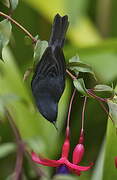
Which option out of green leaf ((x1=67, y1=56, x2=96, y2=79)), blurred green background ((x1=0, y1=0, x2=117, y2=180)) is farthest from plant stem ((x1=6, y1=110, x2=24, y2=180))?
green leaf ((x1=67, y1=56, x2=96, y2=79))

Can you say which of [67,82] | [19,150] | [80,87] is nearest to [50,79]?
[80,87]

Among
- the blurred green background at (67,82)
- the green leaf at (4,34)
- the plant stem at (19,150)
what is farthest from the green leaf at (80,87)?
the blurred green background at (67,82)

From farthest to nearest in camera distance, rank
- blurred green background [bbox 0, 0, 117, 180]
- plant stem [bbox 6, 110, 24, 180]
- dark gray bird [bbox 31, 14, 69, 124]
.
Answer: blurred green background [bbox 0, 0, 117, 180]
plant stem [bbox 6, 110, 24, 180]
dark gray bird [bbox 31, 14, 69, 124]

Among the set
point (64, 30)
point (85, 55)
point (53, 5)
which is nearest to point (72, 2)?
point (53, 5)

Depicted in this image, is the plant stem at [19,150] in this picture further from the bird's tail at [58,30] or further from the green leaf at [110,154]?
the bird's tail at [58,30]

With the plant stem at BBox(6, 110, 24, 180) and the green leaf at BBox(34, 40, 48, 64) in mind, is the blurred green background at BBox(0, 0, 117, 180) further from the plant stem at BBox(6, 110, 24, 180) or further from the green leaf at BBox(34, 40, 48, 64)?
the green leaf at BBox(34, 40, 48, 64)

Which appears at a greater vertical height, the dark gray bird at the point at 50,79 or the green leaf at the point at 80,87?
the dark gray bird at the point at 50,79
